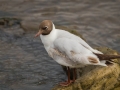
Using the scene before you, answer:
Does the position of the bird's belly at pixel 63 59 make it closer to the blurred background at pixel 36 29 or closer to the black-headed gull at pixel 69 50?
the black-headed gull at pixel 69 50

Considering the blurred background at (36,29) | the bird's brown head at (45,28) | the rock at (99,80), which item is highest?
the bird's brown head at (45,28)

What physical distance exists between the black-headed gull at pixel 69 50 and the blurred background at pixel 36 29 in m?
1.31

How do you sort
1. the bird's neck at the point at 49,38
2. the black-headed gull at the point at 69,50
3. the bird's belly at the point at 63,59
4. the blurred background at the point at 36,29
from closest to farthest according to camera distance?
the black-headed gull at the point at 69,50 → the bird's belly at the point at 63,59 → the bird's neck at the point at 49,38 → the blurred background at the point at 36,29

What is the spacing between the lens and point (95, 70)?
5.43 m

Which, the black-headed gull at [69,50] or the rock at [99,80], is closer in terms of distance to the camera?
the black-headed gull at [69,50]

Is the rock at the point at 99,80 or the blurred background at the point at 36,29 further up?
the rock at the point at 99,80

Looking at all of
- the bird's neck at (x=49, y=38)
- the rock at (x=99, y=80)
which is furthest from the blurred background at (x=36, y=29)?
the bird's neck at (x=49, y=38)

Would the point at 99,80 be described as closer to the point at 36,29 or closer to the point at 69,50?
the point at 69,50

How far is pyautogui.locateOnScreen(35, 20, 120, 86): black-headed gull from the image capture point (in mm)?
5195

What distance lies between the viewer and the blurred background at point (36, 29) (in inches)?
270

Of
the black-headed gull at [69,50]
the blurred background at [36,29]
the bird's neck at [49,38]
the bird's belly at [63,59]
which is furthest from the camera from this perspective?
the blurred background at [36,29]

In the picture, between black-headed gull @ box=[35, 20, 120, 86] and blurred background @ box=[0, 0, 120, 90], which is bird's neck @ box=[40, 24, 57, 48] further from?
blurred background @ box=[0, 0, 120, 90]

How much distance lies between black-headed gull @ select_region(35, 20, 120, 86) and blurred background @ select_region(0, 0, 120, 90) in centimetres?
131

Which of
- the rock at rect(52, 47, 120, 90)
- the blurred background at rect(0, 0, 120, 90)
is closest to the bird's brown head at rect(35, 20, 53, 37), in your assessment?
the rock at rect(52, 47, 120, 90)
